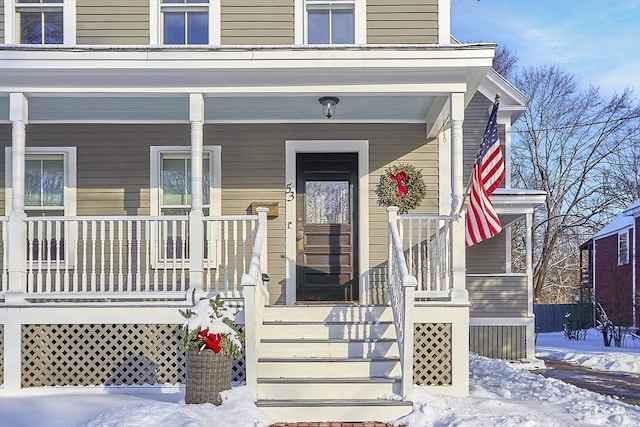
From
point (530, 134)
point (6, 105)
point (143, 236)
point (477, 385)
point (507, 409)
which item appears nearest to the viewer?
point (507, 409)

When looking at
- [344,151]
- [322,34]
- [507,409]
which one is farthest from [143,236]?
[507,409]

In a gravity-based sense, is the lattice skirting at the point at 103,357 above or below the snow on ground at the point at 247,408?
above

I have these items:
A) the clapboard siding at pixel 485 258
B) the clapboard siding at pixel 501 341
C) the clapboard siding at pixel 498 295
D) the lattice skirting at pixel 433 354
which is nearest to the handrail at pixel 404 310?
the lattice skirting at pixel 433 354

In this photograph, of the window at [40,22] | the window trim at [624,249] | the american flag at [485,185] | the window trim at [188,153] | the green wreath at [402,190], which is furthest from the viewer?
the window trim at [624,249]

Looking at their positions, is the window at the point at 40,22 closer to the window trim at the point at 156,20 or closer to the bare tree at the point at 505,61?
the window trim at the point at 156,20

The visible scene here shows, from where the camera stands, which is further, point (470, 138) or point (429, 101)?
point (470, 138)

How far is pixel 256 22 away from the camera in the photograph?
896 centimetres

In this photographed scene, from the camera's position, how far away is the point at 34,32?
905 cm

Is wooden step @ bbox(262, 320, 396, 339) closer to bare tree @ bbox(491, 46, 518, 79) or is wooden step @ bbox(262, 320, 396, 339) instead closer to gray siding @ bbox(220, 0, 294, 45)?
gray siding @ bbox(220, 0, 294, 45)

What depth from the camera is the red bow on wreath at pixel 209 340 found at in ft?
20.6

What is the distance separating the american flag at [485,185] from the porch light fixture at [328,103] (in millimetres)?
1875

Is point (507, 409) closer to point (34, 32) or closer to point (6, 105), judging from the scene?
point (6, 105)

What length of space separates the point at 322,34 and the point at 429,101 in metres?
1.67

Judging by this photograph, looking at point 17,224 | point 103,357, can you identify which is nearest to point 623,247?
point 103,357
